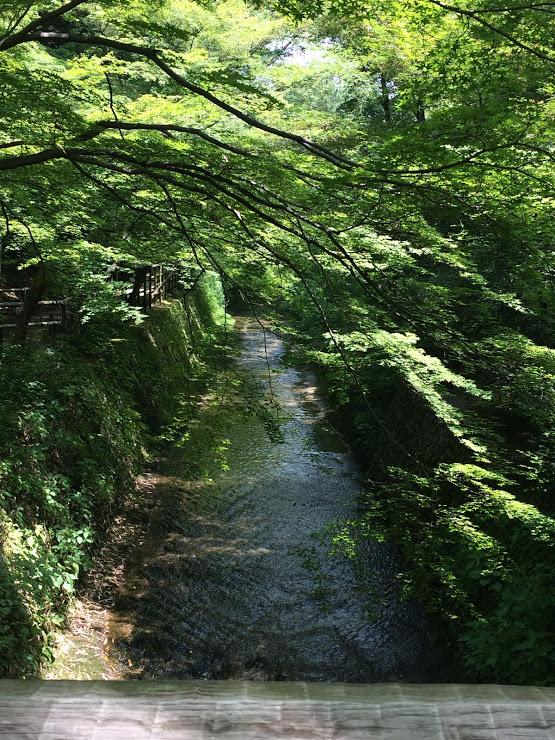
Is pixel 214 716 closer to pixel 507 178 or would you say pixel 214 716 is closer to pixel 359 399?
pixel 507 178

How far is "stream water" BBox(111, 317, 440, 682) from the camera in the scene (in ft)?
19.8

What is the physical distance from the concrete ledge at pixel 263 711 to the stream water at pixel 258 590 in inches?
154

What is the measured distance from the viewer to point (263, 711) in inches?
32.0

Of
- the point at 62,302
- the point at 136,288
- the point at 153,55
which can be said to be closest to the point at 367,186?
the point at 153,55

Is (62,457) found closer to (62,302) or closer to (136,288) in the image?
(62,302)

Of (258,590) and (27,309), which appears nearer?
(258,590)

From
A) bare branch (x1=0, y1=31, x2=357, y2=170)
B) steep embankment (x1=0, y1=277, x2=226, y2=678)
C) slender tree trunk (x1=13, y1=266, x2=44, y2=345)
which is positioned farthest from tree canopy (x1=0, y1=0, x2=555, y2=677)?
steep embankment (x1=0, y1=277, x2=226, y2=678)

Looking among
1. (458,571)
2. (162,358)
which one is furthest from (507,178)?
(162,358)

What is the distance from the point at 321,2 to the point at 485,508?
5052mm

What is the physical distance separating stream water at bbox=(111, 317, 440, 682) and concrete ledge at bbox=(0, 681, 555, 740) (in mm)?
3900

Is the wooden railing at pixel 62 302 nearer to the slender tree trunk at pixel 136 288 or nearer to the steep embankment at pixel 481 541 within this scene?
the slender tree trunk at pixel 136 288

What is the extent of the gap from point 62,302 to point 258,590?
612 centimetres

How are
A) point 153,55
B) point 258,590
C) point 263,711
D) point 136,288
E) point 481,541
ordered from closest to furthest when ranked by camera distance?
point 263,711
point 153,55
point 481,541
point 258,590
point 136,288

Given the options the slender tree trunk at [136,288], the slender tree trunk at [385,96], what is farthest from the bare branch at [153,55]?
the slender tree trunk at [385,96]
